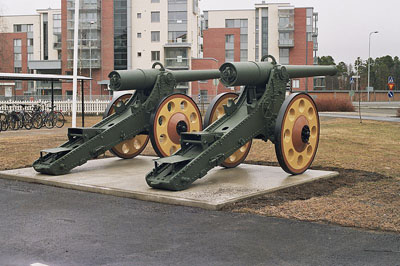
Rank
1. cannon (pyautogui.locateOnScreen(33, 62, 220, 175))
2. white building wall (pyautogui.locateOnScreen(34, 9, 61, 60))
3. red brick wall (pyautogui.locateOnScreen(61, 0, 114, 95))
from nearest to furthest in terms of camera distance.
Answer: cannon (pyautogui.locateOnScreen(33, 62, 220, 175)), red brick wall (pyautogui.locateOnScreen(61, 0, 114, 95)), white building wall (pyautogui.locateOnScreen(34, 9, 61, 60))

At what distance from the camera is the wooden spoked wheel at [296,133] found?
372 inches

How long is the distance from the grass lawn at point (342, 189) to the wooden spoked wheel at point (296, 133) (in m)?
0.57

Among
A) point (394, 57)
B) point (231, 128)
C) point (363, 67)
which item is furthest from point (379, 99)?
point (231, 128)

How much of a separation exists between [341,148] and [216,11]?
7673cm

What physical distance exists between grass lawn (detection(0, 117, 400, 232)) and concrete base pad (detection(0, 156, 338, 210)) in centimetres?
30

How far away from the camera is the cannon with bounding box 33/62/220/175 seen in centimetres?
1040

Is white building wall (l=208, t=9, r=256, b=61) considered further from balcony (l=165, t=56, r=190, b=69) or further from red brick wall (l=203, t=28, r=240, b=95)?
balcony (l=165, t=56, r=190, b=69)

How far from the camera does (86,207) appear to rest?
25.3 ft

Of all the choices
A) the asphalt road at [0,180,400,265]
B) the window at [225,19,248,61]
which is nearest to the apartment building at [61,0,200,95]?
the window at [225,19,248,61]

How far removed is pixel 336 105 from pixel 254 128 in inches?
1507

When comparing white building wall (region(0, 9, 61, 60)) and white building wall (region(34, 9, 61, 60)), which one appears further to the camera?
white building wall (region(0, 9, 61, 60))

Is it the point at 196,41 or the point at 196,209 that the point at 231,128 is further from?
the point at 196,41

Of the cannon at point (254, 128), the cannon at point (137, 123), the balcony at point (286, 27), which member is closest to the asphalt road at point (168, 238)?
the cannon at point (254, 128)

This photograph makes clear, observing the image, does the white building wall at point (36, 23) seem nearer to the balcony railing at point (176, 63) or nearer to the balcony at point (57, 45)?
the balcony at point (57, 45)
